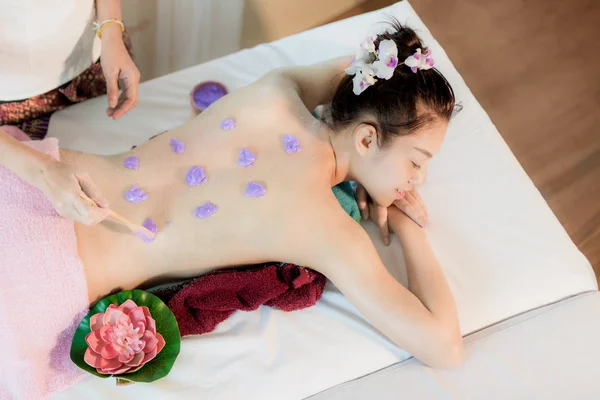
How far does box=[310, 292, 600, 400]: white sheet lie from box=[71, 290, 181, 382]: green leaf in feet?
1.13

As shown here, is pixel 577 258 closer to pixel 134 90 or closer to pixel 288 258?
pixel 288 258

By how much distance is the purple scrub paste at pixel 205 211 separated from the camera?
124 centimetres

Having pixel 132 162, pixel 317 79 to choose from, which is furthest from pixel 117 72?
pixel 317 79

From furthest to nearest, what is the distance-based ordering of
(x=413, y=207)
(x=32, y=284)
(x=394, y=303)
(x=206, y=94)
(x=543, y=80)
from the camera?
(x=543, y=80), (x=206, y=94), (x=413, y=207), (x=394, y=303), (x=32, y=284)

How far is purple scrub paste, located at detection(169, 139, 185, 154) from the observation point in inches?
51.1

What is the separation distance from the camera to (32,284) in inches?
45.2

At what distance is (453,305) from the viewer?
133cm

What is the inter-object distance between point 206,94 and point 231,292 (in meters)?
0.61

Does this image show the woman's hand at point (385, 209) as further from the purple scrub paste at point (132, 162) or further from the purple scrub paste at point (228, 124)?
the purple scrub paste at point (132, 162)

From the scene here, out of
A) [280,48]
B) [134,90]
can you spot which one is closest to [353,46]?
[280,48]

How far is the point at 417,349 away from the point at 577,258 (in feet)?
1.81

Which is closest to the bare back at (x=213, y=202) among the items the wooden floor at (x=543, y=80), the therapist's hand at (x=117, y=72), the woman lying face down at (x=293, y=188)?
the woman lying face down at (x=293, y=188)

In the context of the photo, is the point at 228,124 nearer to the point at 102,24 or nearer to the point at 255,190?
the point at 255,190

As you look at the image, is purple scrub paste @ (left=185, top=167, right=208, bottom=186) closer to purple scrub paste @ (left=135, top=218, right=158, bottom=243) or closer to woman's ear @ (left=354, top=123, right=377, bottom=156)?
purple scrub paste @ (left=135, top=218, right=158, bottom=243)
